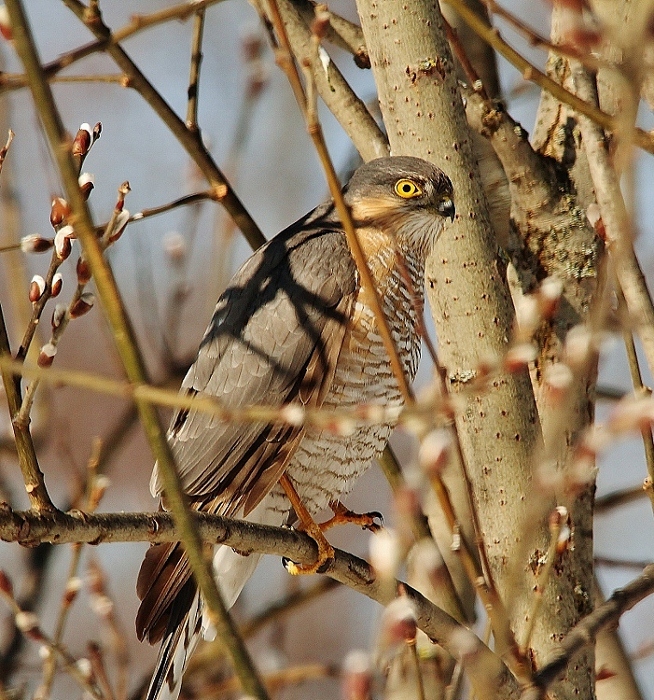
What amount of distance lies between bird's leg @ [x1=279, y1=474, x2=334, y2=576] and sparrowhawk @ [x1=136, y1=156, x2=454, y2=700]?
0.04 meters

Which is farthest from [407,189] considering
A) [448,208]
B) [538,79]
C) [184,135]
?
[538,79]

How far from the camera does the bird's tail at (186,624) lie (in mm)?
3311

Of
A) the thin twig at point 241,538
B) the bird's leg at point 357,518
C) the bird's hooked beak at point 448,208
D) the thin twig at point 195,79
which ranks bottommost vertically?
the thin twig at point 241,538

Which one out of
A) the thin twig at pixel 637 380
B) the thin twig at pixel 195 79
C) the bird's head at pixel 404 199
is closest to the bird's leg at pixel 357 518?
the bird's head at pixel 404 199

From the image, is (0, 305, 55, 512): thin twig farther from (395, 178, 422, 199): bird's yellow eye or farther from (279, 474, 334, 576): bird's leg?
(395, 178, 422, 199): bird's yellow eye

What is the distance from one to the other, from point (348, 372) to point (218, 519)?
46.1 inches

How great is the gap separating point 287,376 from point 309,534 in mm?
518

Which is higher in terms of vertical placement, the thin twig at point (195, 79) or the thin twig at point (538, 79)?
the thin twig at point (195, 79)

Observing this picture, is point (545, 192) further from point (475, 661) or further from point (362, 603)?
point (362, 603)

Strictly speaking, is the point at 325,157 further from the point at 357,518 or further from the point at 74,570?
the point at 357,518

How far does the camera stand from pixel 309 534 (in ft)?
10.6

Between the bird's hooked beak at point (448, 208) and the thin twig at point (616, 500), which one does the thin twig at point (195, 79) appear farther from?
the thin twig at point (616, 500)

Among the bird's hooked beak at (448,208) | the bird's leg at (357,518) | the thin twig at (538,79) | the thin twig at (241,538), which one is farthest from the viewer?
the bird's leg at (357,518)

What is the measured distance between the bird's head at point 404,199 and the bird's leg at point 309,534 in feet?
3.28
